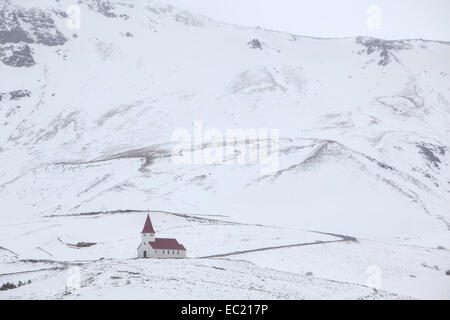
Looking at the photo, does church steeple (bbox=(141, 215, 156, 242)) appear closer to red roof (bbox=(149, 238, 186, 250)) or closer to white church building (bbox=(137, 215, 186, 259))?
white church building (bbox=(137, 215, 186, 259))

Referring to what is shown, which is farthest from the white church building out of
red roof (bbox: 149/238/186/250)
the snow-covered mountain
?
the snow-covered mountain

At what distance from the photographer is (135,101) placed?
514 ft

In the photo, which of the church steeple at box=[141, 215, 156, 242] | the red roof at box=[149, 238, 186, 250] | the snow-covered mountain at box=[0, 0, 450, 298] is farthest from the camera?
the snow-covered mountain at box=[0, 0, 450, 298]

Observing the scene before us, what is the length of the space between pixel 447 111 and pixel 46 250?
4466 inches

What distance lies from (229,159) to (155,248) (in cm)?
5882

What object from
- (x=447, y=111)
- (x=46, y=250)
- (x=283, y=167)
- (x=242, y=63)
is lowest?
(x=46, y=250)

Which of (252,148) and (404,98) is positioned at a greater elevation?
(404,98)

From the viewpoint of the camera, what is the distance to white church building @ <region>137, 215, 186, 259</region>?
58875mm

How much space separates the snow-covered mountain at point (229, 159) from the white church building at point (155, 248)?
4240 millimetres

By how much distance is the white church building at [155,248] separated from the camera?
58.9 metres

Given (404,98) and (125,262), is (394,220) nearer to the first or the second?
(125,262)

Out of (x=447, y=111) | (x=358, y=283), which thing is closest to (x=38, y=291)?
(x=358, y=283)

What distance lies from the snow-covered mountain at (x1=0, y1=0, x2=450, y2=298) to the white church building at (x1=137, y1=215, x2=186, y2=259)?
4.24 meters

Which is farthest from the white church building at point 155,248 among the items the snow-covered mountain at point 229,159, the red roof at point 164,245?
the snow-covered mountain at point 229,159
